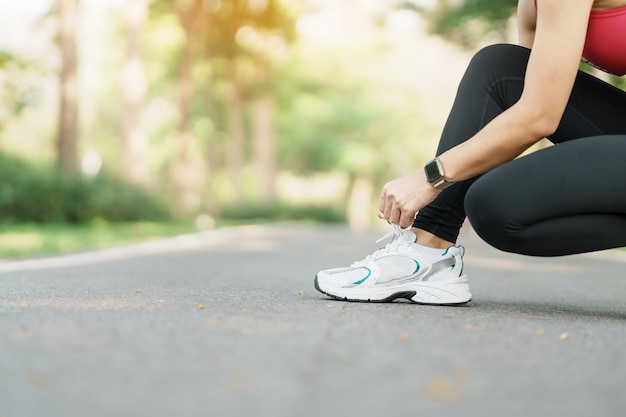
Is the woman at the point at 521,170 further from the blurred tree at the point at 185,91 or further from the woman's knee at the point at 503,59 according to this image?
the blurred tree at the point at 185,91

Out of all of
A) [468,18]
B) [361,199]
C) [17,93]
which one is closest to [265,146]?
[17,93]

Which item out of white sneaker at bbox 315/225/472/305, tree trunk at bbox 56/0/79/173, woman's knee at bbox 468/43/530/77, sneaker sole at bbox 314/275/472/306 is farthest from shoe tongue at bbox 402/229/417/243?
tree trunk at bbox 56/0/79/173

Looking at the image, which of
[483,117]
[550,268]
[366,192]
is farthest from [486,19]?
[366,192]

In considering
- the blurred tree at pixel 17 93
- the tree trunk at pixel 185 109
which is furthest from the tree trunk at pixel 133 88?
the blurred tree at pixel 17 93

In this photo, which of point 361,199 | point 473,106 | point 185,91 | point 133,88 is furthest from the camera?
point 361,199

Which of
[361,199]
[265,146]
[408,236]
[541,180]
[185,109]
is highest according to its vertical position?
[185,109]

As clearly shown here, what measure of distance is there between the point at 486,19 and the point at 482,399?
21.6 meters

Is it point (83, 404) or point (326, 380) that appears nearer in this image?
point (83, 404)

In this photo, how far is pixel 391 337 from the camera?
2734 millimetres

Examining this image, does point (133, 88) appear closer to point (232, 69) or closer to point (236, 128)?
point (232, 69)

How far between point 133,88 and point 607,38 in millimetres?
19097

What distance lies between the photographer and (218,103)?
42.9 m

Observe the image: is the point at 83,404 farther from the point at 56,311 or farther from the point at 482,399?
the point at 56,311

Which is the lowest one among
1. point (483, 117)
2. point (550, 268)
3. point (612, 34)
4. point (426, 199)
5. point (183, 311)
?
point (550, 268)
